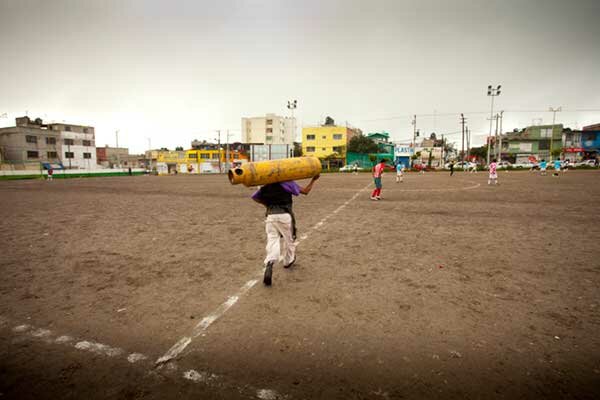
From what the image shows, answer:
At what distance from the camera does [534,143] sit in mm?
65562

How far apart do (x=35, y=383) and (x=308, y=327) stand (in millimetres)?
2308

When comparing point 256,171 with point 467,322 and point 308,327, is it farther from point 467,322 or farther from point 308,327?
point 467,322

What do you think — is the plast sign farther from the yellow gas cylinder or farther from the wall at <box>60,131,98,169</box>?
the yellow gas cylinder

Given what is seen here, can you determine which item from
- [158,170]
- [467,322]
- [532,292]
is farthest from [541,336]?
[158,170]

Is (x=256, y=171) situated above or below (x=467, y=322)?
above

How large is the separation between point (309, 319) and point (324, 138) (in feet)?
223

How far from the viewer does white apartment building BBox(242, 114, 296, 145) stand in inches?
3433

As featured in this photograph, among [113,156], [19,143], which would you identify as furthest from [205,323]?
[113,156]

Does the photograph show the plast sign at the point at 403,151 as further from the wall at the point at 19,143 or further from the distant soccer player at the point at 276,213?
the wall at the point at 19,143

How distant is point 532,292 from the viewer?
12.5 ft

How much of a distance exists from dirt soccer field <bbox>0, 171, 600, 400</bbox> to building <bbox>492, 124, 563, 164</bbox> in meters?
75.4

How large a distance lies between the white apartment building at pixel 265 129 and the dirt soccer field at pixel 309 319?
83243 millimetres

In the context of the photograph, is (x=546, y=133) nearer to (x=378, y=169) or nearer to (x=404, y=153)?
(x=404, y=153)

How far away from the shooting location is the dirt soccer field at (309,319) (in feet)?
7.62
